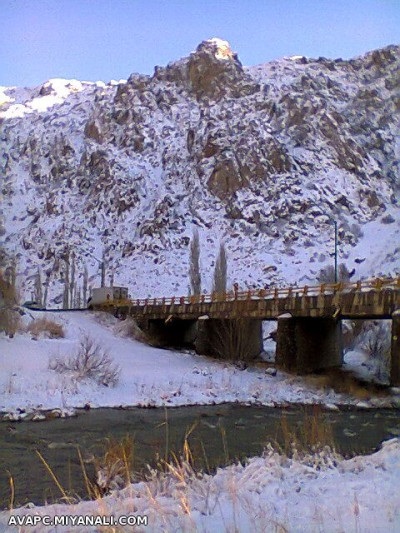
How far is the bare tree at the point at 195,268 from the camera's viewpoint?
8069 centimetres

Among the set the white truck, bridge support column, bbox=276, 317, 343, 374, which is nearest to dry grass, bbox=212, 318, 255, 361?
bridge support column, bbox=276, 317, 343, 374

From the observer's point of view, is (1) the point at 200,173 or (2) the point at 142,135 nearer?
(1) the point at 200,173

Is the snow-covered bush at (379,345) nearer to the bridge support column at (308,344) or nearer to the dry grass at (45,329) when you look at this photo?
the bridge support column at (308,344)

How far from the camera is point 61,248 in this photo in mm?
107688

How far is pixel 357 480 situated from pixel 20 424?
1559 cm

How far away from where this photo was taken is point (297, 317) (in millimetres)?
36344

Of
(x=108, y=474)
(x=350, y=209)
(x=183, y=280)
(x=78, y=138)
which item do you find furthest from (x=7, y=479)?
(x=78, y=138)

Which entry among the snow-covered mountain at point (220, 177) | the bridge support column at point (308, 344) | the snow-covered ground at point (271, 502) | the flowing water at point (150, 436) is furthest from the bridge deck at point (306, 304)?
the snow-covered mountain at point (220, 177)

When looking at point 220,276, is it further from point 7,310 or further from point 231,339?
point 7,310

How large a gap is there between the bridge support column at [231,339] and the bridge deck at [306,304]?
947 millimetres

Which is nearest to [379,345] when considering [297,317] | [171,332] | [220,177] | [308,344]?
[308,344]

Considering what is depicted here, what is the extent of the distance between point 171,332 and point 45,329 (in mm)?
15576

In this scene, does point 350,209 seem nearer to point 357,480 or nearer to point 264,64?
point 264,64

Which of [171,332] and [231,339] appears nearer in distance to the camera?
[231,339]
